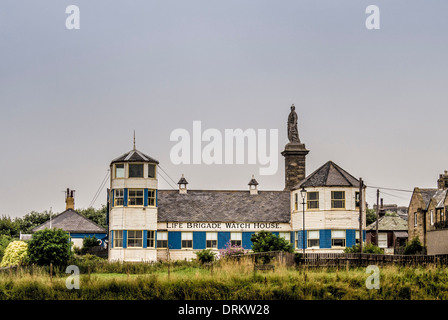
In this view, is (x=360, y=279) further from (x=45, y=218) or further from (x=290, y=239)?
(x=45, y=218)

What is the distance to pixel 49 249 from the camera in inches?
2226

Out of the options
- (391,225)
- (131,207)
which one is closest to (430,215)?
(391,225)

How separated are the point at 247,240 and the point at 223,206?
3790mm

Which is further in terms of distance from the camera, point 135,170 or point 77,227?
point 77,227

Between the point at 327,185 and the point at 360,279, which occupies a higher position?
the point at 327,185

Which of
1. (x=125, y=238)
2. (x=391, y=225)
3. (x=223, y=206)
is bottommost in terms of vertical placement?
(x=125, y=238)

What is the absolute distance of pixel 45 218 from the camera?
112 metres

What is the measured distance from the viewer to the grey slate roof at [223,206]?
226 ft

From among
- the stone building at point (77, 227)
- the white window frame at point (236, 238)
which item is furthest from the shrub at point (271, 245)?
the stone building at point (77, 227)

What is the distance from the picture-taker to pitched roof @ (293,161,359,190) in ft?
216

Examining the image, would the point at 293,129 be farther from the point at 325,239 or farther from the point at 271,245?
Answer: the point at 271,245

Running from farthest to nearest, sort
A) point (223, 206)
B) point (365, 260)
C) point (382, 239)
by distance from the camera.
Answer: point (382, 239), point (223, 206), point (365, 260)
